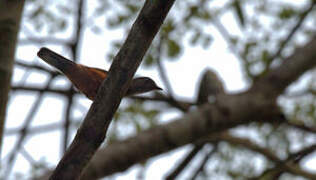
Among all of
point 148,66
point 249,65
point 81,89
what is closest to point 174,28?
Result: point 148,66

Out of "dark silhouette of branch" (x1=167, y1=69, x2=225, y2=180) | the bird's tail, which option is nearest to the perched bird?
the bird's tail

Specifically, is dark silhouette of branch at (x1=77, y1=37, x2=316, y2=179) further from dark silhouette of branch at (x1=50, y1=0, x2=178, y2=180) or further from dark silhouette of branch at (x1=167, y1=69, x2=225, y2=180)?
dark silhouette of branch at (x1=50, y1=0, x2=178, y2=180)

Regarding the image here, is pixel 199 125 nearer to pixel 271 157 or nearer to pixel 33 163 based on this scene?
pixel 271 157

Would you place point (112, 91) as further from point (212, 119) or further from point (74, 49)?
point (212, 119)

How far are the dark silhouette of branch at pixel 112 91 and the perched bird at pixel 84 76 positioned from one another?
0.36 metres

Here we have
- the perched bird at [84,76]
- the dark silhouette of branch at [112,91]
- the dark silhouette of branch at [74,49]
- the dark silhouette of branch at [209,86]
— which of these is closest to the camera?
the dark silhouette of branch at [112,91]

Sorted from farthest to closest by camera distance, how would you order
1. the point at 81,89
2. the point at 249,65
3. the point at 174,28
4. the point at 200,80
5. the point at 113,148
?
the point at 200,80
the point at 249,65
the point at 174,28
the point at 113,148
the point at 81,89

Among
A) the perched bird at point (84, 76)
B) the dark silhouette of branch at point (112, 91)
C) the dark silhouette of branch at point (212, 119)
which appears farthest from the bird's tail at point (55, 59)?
the dark silhouette of branch at point (212, 119)

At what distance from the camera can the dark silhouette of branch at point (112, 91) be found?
1680 mm

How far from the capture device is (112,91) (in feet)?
5.54

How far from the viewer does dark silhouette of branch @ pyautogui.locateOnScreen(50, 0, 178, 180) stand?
5.51ft

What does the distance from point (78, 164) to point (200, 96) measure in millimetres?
4951

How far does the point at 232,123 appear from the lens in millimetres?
4363

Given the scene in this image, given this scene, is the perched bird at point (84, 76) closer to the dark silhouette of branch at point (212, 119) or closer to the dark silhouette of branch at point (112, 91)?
the dark silhouette of branch at point (112, 91)
